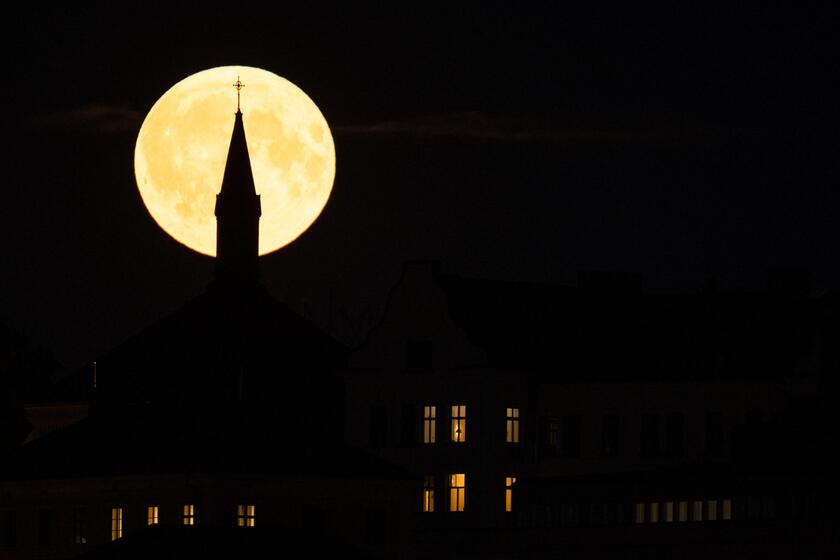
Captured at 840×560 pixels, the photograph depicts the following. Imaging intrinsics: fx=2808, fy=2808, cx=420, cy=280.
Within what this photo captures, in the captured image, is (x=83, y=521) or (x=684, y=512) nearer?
(x=684, y=512)

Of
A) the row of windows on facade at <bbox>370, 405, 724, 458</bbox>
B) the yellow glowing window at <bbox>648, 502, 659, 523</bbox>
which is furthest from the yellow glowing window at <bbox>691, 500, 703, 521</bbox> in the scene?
the row of windows on facade at <bbox>370, 405, 724, 458</bbox>

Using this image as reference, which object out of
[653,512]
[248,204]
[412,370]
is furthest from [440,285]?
[248,204]

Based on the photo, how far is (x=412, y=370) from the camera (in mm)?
110625

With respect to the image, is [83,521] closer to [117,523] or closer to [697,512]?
[117,523]

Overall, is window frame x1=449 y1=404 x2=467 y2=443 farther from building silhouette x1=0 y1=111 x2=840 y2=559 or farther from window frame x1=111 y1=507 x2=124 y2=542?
window frame x1=111 y1=507 x2=124 y2=542

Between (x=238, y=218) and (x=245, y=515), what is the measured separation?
5366 centimetres

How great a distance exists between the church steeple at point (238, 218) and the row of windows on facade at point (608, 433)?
4582cm

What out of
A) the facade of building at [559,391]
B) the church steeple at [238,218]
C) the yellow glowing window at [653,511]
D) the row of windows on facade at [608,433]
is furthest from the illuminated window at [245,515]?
the church steeple at [238,218]

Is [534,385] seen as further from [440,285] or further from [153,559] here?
[153,559]

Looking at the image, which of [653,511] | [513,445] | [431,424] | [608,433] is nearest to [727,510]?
[653,511]

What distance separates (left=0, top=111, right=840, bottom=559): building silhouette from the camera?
9850 centimetres

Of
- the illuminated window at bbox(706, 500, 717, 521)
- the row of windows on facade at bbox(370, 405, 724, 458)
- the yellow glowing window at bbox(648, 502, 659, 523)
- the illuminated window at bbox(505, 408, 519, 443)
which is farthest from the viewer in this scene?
the illuminated window at bbox(505, 408, 519, 443)

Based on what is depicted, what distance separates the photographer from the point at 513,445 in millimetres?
108938

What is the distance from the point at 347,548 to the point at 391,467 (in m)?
13.9
